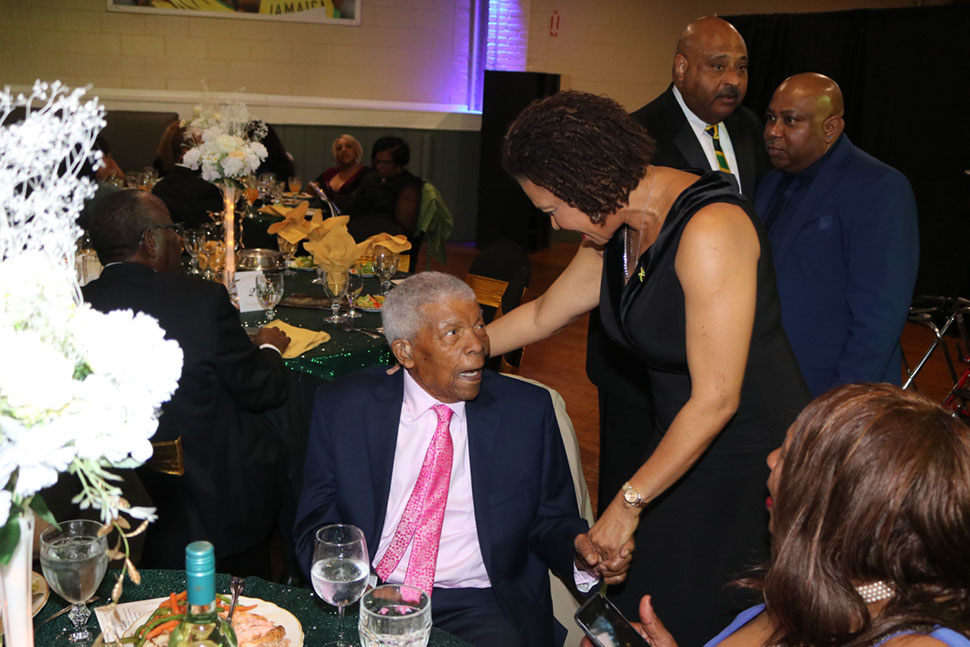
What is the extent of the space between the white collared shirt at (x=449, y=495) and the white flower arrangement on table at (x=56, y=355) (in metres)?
1.22

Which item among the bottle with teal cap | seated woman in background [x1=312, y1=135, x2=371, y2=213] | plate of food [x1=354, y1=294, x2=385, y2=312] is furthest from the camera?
seated woman in background [x1=312, y1=135, x2=371, y2=213]

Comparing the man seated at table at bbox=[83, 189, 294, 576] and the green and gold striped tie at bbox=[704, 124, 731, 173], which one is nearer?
the man seated at table at bbox=[83, 189, 294, 576]

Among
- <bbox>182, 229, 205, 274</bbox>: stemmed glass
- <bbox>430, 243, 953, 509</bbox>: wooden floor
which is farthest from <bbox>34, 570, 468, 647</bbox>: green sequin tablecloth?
<bbox>430, 243, 953, 509</bbox>: wooden floor

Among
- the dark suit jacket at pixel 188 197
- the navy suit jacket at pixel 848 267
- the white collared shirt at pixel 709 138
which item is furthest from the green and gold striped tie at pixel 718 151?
the dark suit jacket at pixel 188 197

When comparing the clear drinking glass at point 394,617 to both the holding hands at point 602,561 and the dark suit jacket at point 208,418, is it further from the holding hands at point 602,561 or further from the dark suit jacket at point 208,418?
the dark suit jacket at point 208,418

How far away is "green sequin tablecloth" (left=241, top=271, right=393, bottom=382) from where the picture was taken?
330 centimetres

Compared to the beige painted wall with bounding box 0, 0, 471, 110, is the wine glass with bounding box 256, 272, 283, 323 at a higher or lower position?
lower

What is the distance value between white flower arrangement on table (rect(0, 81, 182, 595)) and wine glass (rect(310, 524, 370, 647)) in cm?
53

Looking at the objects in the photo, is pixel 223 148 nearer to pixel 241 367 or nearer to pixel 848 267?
pixel 241 367

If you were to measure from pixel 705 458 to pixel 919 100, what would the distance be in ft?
24.2

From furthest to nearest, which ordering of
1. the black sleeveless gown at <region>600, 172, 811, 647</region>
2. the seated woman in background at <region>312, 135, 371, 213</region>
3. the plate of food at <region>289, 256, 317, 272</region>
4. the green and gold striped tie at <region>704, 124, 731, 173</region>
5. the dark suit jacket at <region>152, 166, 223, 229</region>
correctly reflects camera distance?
the seated woman in background at <region>312, 135, 371, 213</region> → the dark suit jacket at <region>152, 166, 223, 229</region> → the plate of food at <region>289, 256, 317, 272</region> → the green and gold striped tie at <region>704, 124, 731, 173</region> → the black sleeveless gown at <region>600, 172, 811, 647</region>

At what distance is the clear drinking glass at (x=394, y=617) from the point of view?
1.36 metres

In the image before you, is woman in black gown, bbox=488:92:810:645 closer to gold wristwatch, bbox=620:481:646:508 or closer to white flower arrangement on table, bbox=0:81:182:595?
gold wristwatch, bbox=620:481:646:508

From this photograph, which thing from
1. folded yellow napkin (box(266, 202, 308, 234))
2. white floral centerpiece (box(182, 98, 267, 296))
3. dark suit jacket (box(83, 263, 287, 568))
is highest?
white floral centerpiece (box(182, 98, 267, 296))
